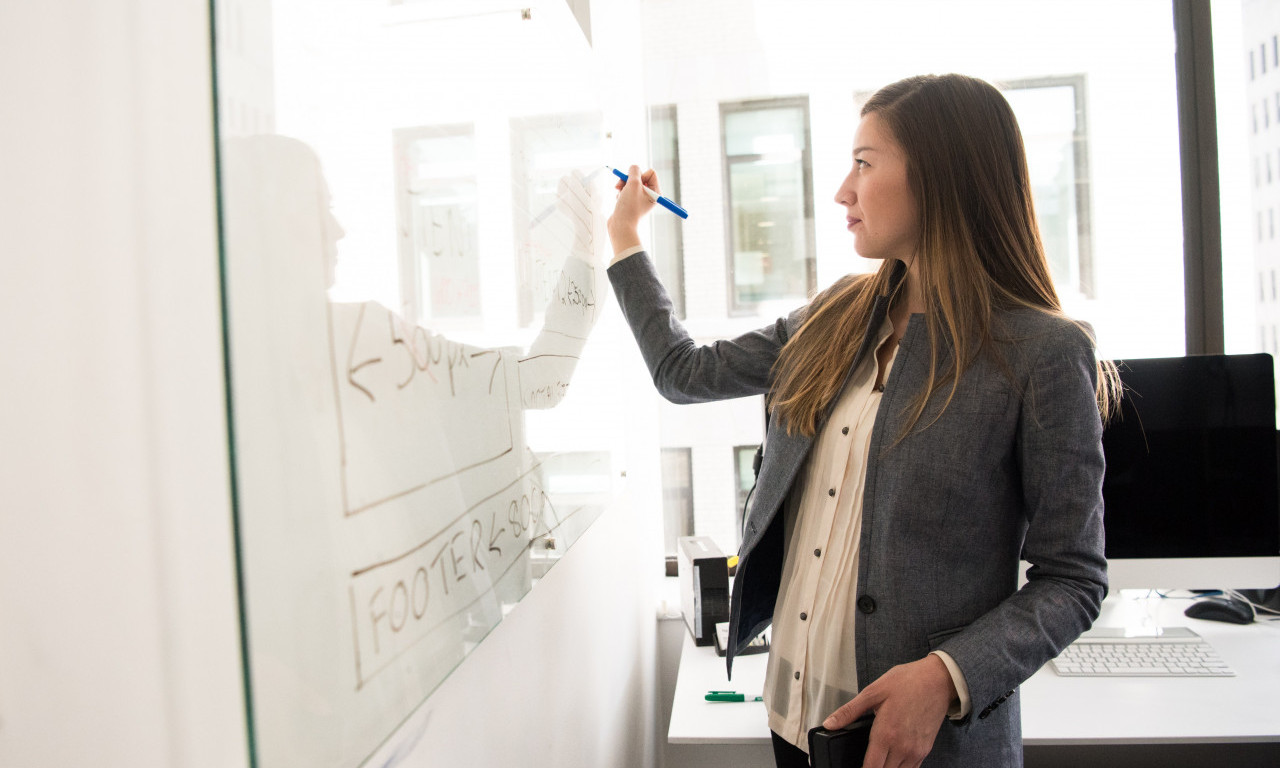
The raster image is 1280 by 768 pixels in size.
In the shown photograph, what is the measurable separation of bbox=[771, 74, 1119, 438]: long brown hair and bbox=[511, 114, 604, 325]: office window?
0.46 m

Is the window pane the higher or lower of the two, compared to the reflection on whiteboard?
higher

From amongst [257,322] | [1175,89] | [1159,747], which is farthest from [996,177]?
[1159,747]

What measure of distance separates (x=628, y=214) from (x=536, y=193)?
29cm

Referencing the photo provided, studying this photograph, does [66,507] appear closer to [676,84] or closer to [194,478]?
[194,478]

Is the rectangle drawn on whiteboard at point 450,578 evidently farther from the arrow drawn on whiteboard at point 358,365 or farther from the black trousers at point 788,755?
the black trousers at point 788,755

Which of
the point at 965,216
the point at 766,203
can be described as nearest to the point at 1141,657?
the point at 965,216

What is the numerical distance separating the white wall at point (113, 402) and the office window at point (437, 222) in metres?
0.21

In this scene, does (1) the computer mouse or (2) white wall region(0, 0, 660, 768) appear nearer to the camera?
(2) white wall region(0, 0, 660, 768)

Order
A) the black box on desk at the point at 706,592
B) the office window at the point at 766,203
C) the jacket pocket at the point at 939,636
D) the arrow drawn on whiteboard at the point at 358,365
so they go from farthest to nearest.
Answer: the office window at the point at 766,203
the black box on desk at the point at 706,592
the jacket pocket at the point at 939,636
the arrow drawn on whiteboard at the point at 358,365

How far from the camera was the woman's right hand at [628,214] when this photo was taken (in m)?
1.26

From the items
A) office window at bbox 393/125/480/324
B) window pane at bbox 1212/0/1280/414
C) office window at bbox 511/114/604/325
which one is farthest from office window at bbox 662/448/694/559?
office window at bbox 393/125/480/324

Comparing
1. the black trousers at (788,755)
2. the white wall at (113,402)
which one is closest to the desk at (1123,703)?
the black trousers at (788,755)

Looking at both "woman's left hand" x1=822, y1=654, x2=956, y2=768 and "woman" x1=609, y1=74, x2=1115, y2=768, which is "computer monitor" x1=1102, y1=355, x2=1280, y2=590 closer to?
"woman" x1=609, y1=74, x2=1115, y2=768

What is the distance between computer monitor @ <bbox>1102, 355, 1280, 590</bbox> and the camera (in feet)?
5.52
